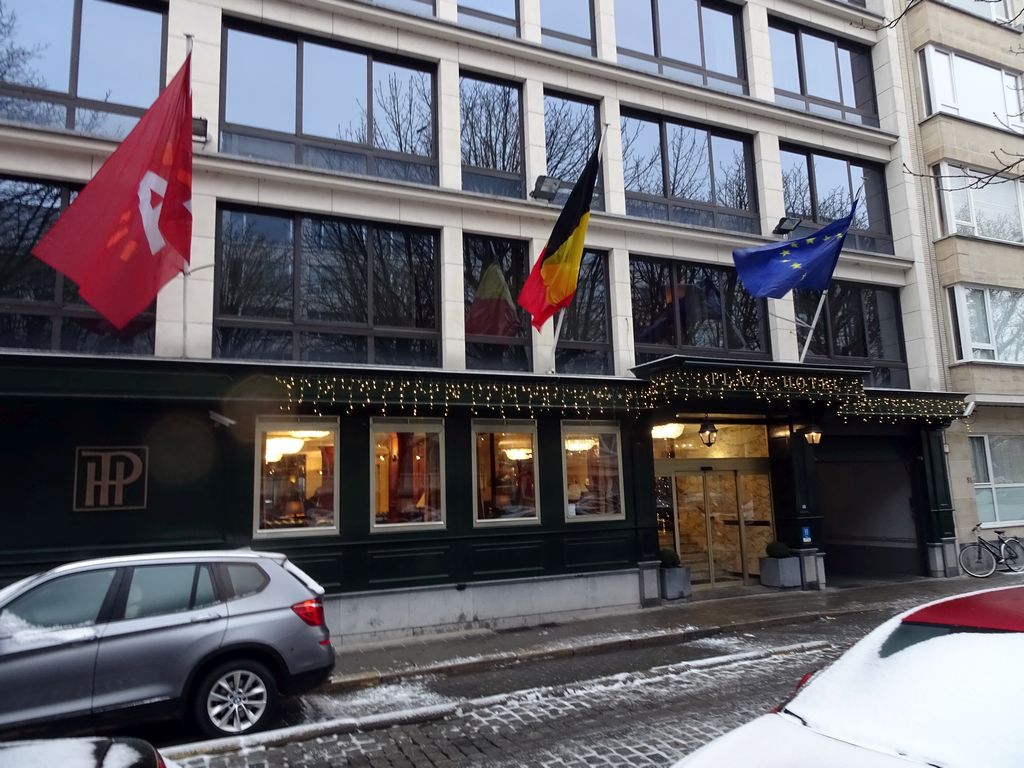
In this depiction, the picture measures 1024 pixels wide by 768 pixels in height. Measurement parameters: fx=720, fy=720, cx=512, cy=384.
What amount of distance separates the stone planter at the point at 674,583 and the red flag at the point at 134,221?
32.9 ft

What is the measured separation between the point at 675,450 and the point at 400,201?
26.2 ft

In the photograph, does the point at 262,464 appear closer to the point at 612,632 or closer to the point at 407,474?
the point at 407,474

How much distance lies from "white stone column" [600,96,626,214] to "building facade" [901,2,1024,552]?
28.2 feet

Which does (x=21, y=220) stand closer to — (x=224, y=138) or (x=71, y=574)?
(x=224, y=138)

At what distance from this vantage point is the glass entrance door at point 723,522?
15.9m

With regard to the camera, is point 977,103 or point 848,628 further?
point 977,103

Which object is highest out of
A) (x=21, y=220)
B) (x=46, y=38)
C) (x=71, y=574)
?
(x=46, y=38)

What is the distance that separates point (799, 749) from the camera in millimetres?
3033

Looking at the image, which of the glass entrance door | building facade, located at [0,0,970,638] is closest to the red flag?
building facade, located at [0,0,970,638]

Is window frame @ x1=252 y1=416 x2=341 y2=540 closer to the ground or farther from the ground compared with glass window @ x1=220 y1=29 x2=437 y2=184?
closer to the ground

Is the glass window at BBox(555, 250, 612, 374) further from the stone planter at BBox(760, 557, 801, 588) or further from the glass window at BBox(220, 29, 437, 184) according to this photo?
the stone planter at BBox(760, 557, 801, 588)

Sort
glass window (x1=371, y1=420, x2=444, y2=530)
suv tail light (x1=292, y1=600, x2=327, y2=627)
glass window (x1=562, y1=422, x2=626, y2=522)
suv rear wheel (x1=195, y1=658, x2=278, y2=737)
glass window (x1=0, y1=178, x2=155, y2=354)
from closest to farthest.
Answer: suv rear wheel (x1=195, y1=658, x2=278, y2=737) < suv tail light (x1=292, y1=600, x2=327, y2=627) < glass window (x1=0, y1=178, x2=155, y2=354) < glass window (x1=371, y1=420, x2=444, y2=530) < glass window (x1=562, y1=422, x2=626, y2=522)

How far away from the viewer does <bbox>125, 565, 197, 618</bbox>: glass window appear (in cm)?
659

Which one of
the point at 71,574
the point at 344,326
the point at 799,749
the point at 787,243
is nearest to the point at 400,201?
the point at 344,326
